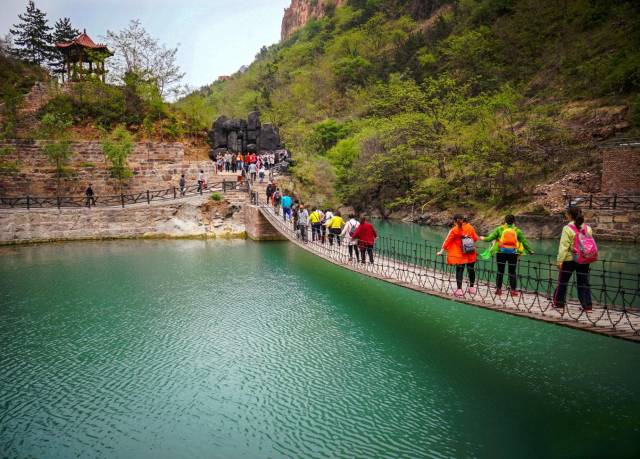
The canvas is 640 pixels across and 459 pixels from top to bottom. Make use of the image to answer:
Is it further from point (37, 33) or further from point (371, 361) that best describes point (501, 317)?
point (37, 33)

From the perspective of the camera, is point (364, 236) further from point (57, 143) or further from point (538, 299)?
point (57, 143)

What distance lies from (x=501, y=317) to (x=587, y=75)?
27.4 m

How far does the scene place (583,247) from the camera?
6754 mm

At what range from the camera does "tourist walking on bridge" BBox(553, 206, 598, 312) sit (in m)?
6.73

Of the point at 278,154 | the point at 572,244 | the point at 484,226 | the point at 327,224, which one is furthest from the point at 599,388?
the point at 278,154

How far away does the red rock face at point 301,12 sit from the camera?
101 meters

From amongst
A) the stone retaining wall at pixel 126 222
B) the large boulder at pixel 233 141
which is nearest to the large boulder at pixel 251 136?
the large boulder at pixel 233 141

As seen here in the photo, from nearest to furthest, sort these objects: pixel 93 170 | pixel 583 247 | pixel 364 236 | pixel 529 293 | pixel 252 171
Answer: pixel 583 247 < pixel 529 293 < pixel 364 236 < pixel 93 170 < pixel 252 171

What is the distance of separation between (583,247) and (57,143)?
27500mm

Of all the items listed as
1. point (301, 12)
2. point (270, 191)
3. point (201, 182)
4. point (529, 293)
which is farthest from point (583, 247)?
point (301, 12)

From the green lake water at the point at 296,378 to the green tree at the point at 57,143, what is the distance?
41.0ft

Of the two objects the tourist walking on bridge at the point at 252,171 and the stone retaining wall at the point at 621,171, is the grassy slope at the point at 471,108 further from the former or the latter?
the tourist walking on bridge at the point at 252,171

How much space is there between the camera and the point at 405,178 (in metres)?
36.6

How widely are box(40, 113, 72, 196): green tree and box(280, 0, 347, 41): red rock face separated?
81417 mm
